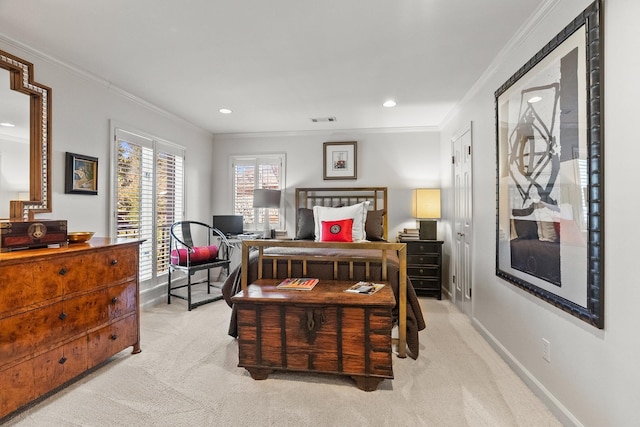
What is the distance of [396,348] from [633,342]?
1.61 m

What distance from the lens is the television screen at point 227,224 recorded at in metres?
4.89

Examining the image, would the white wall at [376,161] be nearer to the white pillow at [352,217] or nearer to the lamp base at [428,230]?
the lamp base at [428,230]

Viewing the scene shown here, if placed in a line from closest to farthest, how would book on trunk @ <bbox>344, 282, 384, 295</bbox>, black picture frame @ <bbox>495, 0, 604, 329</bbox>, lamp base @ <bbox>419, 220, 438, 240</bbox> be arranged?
black picture frame @ <bbox>495, 0, 604, 329</bbox>
book on trunk @ <bbox>344, 282, 384, 295</bbox>
lamp base @ <bbox>419, 220, 438, 240</bbox>

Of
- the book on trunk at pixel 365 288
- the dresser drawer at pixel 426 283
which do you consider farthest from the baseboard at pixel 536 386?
the dresser drawer at pixel 426 283

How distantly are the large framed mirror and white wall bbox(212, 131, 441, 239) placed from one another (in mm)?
2945

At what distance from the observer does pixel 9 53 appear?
7.56 feet

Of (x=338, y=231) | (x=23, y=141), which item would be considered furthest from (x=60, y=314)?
(x=338, y=231)

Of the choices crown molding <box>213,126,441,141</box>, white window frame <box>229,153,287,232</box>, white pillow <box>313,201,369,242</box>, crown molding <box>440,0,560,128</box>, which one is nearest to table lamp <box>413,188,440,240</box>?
white pillow <box>313,201,369,242</box>

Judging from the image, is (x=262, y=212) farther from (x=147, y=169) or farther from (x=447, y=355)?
(x=447, y=355)

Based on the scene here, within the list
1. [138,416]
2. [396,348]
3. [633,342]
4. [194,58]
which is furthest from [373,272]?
[194,58]

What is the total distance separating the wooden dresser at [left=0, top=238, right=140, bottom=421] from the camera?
174cm

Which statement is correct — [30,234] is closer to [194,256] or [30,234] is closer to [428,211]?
[194,256]

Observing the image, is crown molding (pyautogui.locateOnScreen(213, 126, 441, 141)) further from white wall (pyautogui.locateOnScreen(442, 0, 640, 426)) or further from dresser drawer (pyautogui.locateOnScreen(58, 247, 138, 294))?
dresser drawer (pyautogui.locateOnScreen(58, 247, 138, 294))

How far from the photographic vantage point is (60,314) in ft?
6.55
